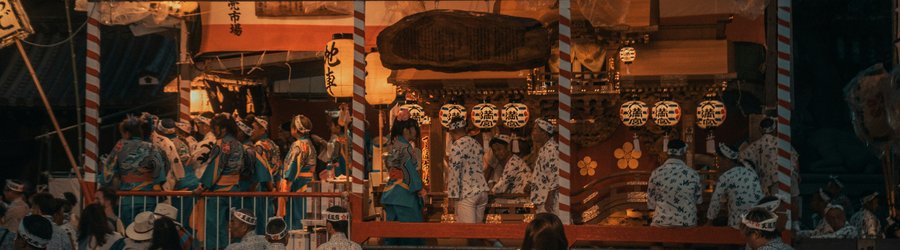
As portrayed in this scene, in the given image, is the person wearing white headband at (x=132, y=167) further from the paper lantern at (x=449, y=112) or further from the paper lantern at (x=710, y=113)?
the paper lantern at (x=710, y=113)

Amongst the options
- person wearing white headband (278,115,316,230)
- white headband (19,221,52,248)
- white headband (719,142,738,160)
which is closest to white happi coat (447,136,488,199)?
white headband (719,142,738,160)

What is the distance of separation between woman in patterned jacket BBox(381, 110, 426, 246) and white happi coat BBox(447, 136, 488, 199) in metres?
0.57

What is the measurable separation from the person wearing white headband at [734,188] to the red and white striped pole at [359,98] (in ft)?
12.6

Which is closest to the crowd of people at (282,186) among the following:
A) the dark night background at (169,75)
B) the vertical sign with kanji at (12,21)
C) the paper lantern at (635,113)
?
the vertical sign with kanji at (12,21)

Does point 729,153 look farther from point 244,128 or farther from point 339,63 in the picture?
point 339,63

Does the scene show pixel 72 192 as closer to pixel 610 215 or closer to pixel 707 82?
pixel 610 215

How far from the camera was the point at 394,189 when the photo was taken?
48.4 ft

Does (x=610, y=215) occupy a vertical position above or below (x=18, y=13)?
below

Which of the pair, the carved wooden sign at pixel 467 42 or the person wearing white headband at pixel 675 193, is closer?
the person wearing white headband at pixel 675 193

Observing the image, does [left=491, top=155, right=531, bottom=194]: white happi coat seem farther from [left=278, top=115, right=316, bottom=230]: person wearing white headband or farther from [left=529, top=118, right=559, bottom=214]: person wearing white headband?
[left=278, top=115, right=316, bottom=230]: person wearing white headband

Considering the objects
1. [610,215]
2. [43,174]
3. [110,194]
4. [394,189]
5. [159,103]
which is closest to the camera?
[110,194]

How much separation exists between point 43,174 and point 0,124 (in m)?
3.16

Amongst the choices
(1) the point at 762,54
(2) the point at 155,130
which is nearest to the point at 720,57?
(1) the point at 762,54

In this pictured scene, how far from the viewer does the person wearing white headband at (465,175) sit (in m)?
15.2
